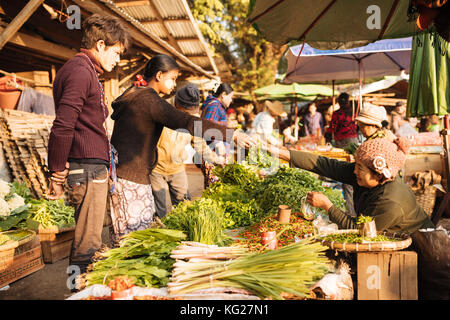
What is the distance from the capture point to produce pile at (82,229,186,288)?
188cm

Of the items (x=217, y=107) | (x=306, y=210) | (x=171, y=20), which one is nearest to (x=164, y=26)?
(x=171, y=20)

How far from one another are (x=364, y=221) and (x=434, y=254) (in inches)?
17.0

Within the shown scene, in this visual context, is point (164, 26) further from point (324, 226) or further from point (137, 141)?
point (324, 226)

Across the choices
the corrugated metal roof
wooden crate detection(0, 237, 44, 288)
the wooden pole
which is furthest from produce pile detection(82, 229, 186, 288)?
the corrugated metal roof

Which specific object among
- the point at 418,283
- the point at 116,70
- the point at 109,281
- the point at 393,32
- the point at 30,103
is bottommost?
the point at 418,283

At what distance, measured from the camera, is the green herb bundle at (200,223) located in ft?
7.32

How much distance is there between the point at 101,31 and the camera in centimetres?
250

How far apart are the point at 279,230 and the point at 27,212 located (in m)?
3.11

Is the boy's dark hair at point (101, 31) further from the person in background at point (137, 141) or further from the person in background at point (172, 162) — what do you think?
the person in background at point (172, 162)

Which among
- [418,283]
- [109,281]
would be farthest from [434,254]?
[109,281]

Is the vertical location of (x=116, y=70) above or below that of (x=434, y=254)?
above

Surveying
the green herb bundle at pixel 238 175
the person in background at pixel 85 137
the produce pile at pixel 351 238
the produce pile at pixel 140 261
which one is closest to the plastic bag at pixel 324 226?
the produce pile at pixel 351 238

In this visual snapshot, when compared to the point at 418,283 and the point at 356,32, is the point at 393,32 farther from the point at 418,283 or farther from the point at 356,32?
the point at 418,283
